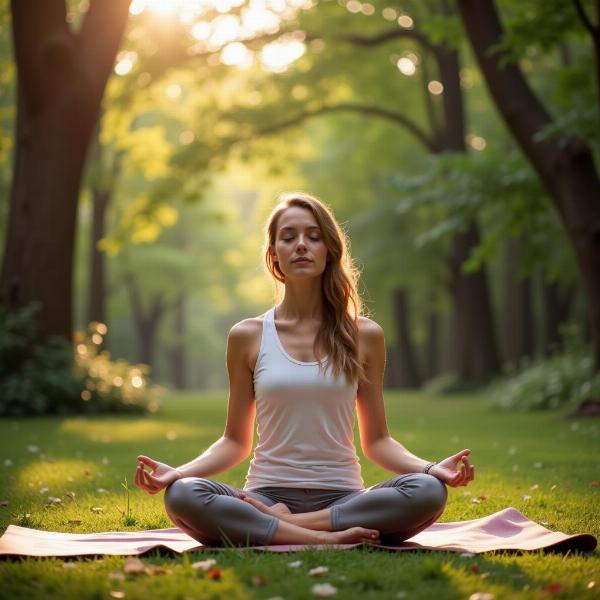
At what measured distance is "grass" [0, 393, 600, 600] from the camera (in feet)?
12.4

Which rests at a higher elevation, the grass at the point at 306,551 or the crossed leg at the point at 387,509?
the crossed leg at the point at 387,509

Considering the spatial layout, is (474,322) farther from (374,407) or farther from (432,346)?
(374,407)

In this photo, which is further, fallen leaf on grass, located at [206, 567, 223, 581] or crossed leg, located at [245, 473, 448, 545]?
crossed leg, located at [245, 473, 448, 545]

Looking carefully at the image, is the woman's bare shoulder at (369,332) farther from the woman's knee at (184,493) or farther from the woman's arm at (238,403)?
the woman's knee at (184,493)

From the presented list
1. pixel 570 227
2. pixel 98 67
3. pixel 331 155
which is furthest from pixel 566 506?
pixel 331 155

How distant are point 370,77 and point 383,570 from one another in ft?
74.0

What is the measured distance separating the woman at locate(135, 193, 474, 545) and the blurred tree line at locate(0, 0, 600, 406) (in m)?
0.35

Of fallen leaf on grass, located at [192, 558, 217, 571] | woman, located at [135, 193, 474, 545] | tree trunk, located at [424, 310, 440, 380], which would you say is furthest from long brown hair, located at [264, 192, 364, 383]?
tree trunk, located at [424, 310, 440, 380]

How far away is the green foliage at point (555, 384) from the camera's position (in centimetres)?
1507

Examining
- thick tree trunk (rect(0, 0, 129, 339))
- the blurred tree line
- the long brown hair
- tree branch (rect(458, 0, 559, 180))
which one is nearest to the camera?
the long brown hair

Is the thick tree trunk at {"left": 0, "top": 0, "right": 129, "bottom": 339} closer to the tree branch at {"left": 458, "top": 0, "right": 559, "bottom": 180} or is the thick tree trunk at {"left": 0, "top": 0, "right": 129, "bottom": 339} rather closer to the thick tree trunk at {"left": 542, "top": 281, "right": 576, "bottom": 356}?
the tree branch at {"left": 458, "top": 0, "right": 559, "bottom": 180}

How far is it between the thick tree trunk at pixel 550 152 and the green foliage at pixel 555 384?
1.75 metres

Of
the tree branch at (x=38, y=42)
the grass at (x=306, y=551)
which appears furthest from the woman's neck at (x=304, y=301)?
the tree branch at (x=38, y=42)

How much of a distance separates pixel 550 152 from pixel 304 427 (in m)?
9.01
